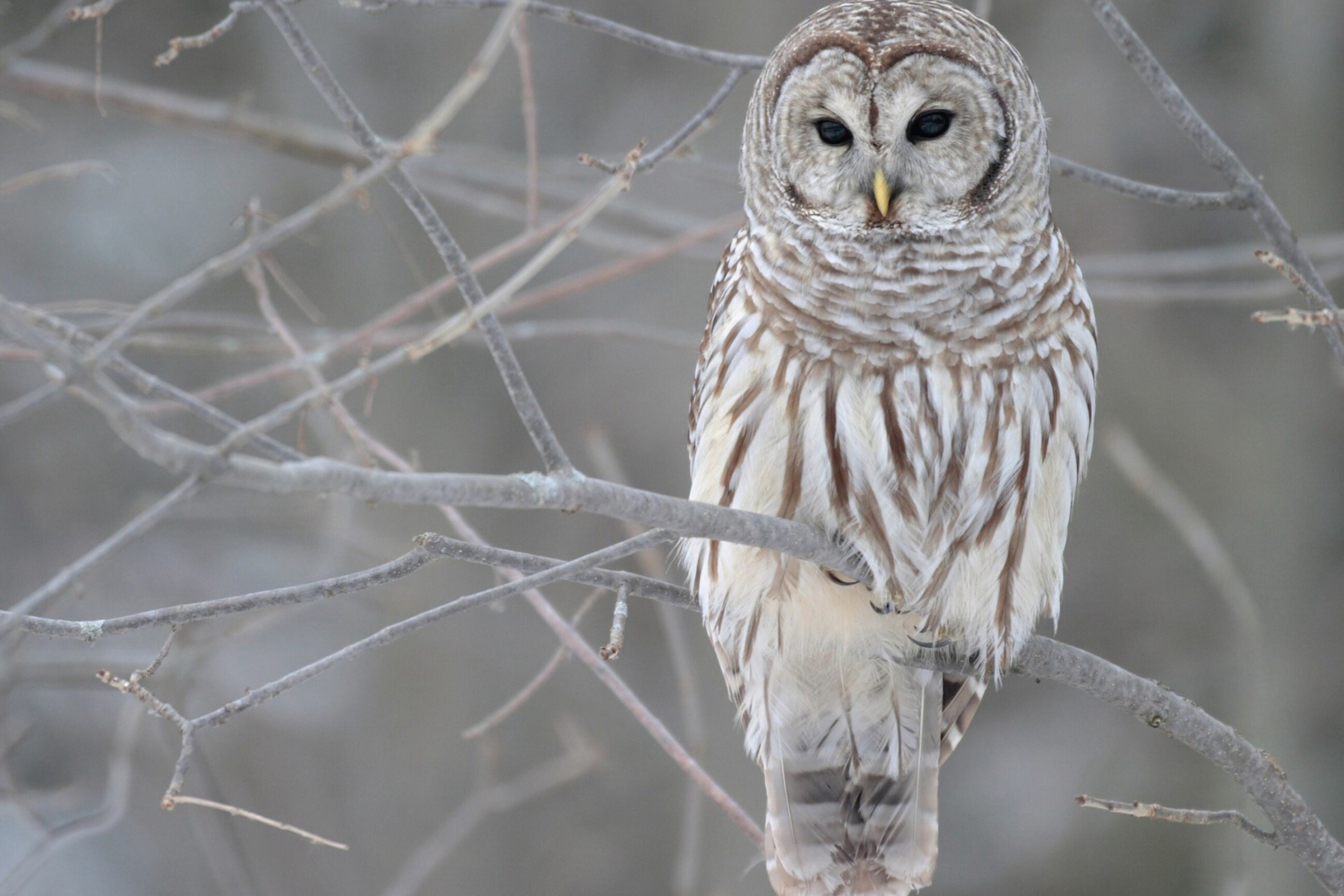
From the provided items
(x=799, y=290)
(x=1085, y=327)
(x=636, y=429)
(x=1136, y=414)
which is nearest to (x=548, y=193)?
(x=799, y=290)

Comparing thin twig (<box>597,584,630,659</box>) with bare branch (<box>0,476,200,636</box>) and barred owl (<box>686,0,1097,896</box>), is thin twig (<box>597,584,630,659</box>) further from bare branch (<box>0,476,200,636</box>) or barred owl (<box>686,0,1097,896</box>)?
barred owl (<box>686,0,1097,896</box>)

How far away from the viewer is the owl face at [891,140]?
3029 millimetres

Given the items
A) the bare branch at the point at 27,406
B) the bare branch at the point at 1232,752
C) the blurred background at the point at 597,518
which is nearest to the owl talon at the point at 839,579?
the bare branch at the point at 1232,752

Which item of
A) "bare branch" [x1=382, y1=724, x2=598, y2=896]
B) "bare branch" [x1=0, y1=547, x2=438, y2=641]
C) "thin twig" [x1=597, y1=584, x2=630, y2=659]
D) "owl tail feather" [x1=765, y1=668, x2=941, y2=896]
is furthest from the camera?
"bare branch" [x1=382, y1=724, x2=598, y2=896]

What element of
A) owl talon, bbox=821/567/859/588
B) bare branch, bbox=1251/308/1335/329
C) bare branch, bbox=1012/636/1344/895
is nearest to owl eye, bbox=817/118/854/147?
owl talon, bbox=821/567/859/588

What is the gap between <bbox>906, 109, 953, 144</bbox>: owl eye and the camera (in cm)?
308

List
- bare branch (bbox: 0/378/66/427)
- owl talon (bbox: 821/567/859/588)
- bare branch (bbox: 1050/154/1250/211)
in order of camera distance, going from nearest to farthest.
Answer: bare branch (bbox: 0/378/66/427) → bare branch (bbox: 1050/154/1250/211) → owl talon (bbox: 821/567/859/588)

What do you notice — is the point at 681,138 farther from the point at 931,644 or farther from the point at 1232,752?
the point at 1232,752

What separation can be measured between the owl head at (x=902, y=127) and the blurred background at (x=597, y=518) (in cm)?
284

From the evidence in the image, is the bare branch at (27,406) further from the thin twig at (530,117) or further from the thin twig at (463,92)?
the thin twig at (530,117)

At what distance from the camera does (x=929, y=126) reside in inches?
122

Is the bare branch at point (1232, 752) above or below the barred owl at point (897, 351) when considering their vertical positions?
below

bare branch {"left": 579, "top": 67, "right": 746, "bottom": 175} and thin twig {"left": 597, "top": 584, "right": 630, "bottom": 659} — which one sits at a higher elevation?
bare branch {"left": 579, "top": 67, "right": 746, "bottom": 175}

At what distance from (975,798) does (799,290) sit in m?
5.03
